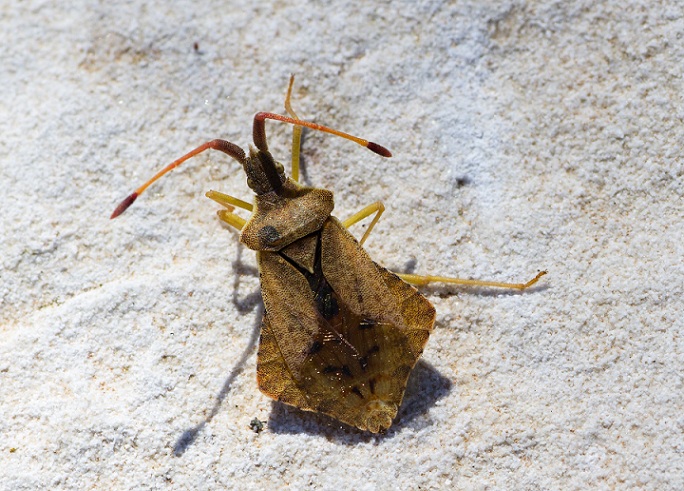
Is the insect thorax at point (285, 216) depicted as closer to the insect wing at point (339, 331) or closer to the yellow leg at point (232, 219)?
the insect wing at point (339, 331)

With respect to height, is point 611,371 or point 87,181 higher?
point 87,181

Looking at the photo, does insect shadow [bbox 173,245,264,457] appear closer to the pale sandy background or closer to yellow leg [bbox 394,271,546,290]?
the pale sandy background

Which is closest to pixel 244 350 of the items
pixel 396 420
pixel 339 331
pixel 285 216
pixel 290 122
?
pixel 339 331

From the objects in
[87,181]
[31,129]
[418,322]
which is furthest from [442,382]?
[31,129]

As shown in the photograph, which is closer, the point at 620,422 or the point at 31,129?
the point at 620,422

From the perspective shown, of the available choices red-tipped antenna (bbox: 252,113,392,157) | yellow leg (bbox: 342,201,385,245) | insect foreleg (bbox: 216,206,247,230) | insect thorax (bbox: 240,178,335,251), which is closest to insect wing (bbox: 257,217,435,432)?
insect thorax (bbox: 240,178,335,251)

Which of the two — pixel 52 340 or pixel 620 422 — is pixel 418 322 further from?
pixel 52 340

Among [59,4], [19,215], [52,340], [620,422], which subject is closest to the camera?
[620,422]
